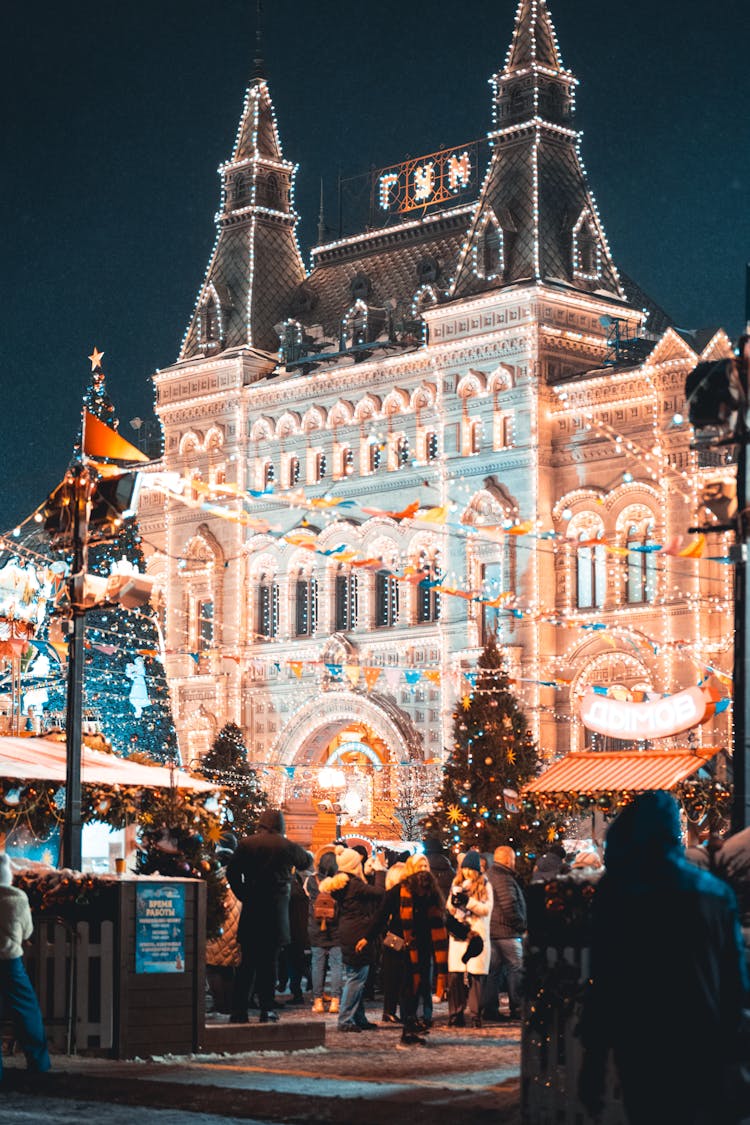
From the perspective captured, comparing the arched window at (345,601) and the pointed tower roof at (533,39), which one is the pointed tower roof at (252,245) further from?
the pointed tower roof at (533,39)

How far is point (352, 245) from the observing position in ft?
174

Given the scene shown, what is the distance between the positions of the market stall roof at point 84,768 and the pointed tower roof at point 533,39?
93.9 feet

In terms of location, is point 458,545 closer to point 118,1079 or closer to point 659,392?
point 659,392

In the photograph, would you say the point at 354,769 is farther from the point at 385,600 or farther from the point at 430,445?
the point at 430,445

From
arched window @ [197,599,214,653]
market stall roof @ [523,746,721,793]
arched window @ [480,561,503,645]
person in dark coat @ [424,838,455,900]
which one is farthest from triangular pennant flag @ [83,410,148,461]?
arched window @ [197,599,214,653]

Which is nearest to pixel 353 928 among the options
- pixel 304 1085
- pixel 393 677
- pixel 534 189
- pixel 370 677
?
pixel 304 1085

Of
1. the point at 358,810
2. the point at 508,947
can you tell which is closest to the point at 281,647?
the point at 358,810

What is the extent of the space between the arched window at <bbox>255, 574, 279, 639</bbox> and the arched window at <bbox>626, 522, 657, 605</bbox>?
10.9m

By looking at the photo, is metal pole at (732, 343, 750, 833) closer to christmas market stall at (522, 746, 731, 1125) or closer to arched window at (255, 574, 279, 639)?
christmas market stall at (522, 746, 731, 1125)

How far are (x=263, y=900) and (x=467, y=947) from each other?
2.31m

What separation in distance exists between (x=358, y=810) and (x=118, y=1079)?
35.7 metres

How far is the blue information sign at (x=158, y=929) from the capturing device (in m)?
13.1

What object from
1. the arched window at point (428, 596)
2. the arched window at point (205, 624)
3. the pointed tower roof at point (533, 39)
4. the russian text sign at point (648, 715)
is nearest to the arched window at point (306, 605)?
the arched window at point (205, 624)

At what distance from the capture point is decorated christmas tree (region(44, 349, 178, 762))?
37.5 metres
